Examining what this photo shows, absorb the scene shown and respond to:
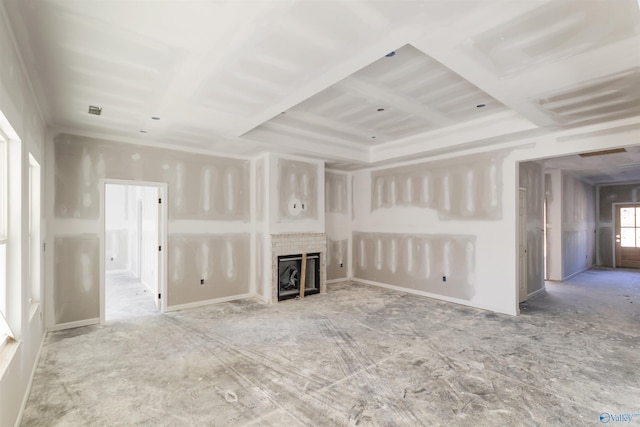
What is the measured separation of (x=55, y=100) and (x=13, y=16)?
5.27ft

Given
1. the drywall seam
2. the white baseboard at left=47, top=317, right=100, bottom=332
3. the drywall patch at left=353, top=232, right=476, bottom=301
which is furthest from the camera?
the drywall patch at left=353, top=232, right=476, bottom=301

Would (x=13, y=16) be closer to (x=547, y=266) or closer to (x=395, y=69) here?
(x=395, y=69)

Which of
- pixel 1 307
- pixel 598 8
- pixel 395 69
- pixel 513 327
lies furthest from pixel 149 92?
pixel 513 327

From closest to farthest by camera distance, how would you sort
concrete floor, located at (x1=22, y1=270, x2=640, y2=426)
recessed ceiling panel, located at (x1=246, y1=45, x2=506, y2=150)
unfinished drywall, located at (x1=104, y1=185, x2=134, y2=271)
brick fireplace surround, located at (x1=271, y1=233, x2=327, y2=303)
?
1. concrete floor, located at (x1=22, y1=270, x2=640, y2=426)
2. recessed ceiling panel, located at (x1=246, y1=45, x2=506, y2=150)
3. brick fireplace surround, located at (x1=271, y1=233, x2=327, y2=303)
4. unfinished drywall, located at (x1=104, y1=185, x2=134, y2=271)

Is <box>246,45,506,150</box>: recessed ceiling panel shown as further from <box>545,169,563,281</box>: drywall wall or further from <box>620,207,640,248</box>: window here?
<box>620,207,640,248</box>: window

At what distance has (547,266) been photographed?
7.41m

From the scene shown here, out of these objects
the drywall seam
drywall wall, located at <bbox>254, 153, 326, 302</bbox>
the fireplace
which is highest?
the drywall seam

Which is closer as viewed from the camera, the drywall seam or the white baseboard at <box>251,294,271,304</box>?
the drywall seam

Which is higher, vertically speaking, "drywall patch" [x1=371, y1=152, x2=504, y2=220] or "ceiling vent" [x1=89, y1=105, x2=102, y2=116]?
"ceiling vent" [x1=89, y1=105, x2=102, y2=116]

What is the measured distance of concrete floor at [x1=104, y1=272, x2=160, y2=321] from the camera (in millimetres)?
4805

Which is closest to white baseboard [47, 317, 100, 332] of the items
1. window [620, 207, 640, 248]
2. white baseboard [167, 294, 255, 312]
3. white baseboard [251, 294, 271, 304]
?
white baseboard [167, 294, 255, 312]

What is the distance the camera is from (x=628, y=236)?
9.12 m

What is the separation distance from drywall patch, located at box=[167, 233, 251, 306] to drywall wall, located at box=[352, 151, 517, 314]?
289 cm

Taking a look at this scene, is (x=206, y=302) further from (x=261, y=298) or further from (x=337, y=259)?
(x=337, y=259)
